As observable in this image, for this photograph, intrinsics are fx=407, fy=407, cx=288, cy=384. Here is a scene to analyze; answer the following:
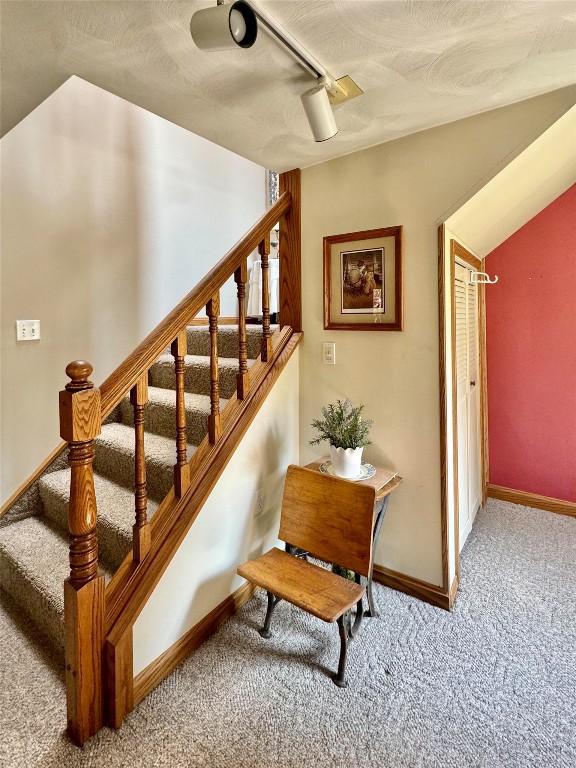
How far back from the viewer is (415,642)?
1.72m

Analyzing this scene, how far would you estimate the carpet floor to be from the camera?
1.27 m

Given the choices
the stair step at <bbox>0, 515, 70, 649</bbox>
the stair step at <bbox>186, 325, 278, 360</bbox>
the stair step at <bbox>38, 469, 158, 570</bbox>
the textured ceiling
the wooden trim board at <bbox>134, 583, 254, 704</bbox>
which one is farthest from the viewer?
the stair step at <bbox>186, 325, 278, 360</bbox>

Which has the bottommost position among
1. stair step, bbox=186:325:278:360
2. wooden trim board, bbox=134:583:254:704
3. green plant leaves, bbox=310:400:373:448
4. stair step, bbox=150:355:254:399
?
wooden trim board, bbox=134:583:254:704

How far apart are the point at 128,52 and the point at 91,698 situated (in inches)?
80.6

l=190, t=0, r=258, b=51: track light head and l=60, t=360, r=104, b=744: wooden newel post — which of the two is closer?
l=190, t=0, r=258, b=51: track light head

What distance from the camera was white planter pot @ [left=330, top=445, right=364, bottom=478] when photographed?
72.4 inches

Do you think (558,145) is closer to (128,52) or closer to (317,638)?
(128,52)

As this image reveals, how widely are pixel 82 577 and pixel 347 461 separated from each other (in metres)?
1.10

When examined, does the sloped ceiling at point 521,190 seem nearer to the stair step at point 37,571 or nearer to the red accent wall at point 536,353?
the red accent wall at point 536,353

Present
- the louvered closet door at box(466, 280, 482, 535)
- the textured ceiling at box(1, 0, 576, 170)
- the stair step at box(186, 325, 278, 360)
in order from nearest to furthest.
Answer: the textured ceiling at box(1, 0, 576, 170) → the stair step at box(186, 325, 278, 360) → the louvered closet door at box(466, 280, 482, 535)

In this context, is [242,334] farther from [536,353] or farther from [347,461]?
[536,353]

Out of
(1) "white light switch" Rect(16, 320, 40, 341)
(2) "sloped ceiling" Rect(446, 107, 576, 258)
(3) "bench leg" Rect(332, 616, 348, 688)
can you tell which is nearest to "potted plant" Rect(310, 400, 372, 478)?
(3) "bench leg" Rect(332, 616, 348, 688)

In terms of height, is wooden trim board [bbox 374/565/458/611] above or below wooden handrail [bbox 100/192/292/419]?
below

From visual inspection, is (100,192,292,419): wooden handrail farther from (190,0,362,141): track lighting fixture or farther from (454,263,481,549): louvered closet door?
(454,263,481,549): louvered closet door
